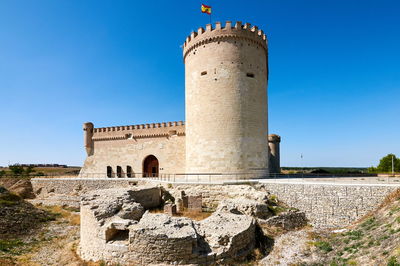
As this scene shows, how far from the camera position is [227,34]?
741 inches

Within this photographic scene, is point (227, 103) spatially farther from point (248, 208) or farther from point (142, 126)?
point (142, 126)

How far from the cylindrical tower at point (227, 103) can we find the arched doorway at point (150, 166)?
882 centimetres

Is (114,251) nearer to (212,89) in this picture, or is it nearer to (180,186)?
(180,186)

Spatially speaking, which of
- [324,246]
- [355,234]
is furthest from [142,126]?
[355,234]

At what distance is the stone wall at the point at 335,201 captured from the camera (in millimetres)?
11852

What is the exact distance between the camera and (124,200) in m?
12.0

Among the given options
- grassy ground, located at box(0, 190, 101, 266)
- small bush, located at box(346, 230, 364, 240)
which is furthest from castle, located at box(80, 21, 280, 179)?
grassy ground, located at box(0, 190, 101, 266)

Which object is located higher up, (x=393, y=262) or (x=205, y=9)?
(x=205, y=9)

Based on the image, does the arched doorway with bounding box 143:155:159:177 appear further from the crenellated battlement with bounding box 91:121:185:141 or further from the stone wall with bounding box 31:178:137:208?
the stone wall with bounding box 31:178:137:208

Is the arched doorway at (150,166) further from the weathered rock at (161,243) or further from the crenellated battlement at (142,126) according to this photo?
the weathered rock at (161,243)

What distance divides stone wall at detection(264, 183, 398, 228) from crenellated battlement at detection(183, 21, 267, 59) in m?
12.1

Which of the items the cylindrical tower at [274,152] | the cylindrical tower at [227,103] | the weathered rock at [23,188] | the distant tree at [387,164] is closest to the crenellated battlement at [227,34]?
the cylindrical tower at [227,103]

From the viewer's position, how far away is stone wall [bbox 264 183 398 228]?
38.9ft

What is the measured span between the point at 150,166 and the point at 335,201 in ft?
65.9
